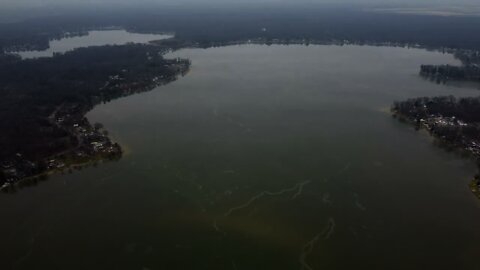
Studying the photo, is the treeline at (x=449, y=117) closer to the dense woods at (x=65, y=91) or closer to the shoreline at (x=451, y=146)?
the shoreline at (x=451, y=146)

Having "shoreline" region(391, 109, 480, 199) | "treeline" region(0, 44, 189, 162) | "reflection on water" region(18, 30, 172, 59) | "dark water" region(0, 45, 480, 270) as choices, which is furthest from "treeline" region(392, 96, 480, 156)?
"reflection on water" region(18, 30, 172, 59)

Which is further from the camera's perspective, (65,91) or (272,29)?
(272,29)

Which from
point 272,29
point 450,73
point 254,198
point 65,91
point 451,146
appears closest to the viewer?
point 254,198

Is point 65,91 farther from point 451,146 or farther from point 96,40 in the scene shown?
point 96,40

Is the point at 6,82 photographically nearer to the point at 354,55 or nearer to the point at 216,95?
the point at 216,95

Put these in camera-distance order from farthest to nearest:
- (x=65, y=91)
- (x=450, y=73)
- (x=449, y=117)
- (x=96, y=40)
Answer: (x=96, y=40) → (x=450, y=73) → (x=65, y=91) → (x=449, y=117)

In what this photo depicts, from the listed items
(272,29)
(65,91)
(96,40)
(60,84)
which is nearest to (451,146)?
(65,91)

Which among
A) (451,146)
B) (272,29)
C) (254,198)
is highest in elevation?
(272,29)
